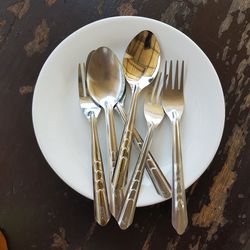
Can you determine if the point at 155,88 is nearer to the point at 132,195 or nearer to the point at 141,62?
the point at 141,62

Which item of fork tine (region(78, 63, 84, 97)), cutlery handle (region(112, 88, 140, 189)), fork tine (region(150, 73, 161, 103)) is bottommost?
cutlery handle (region(112, 88, 140, 189))

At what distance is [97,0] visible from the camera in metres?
0.79

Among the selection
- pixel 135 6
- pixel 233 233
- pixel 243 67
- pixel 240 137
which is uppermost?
pixel 135 6

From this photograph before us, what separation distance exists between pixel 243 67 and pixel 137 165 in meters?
0.26

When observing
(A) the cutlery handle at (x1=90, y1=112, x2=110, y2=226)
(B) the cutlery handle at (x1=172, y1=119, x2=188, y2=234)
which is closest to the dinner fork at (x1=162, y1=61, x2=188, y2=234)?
(B) the cutlery handle at (x1=172, y1=119, x2=188, y2=234)

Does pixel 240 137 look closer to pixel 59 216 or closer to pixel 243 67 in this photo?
pixel 243 67

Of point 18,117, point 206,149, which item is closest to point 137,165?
point 206,149

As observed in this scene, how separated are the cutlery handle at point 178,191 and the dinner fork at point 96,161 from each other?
0.34 ft

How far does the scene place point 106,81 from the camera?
0.74 metres

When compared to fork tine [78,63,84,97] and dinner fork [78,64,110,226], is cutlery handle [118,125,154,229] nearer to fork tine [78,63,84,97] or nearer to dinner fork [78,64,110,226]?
dinner fork [78,64,110,226]

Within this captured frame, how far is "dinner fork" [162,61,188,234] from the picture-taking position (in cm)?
69

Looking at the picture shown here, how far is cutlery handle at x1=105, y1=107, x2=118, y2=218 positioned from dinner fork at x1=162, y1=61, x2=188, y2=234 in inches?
3.4

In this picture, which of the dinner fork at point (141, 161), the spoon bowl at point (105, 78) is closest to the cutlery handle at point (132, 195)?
the dinner fork at point (141, 161)

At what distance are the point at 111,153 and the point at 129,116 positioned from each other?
0.21ft
